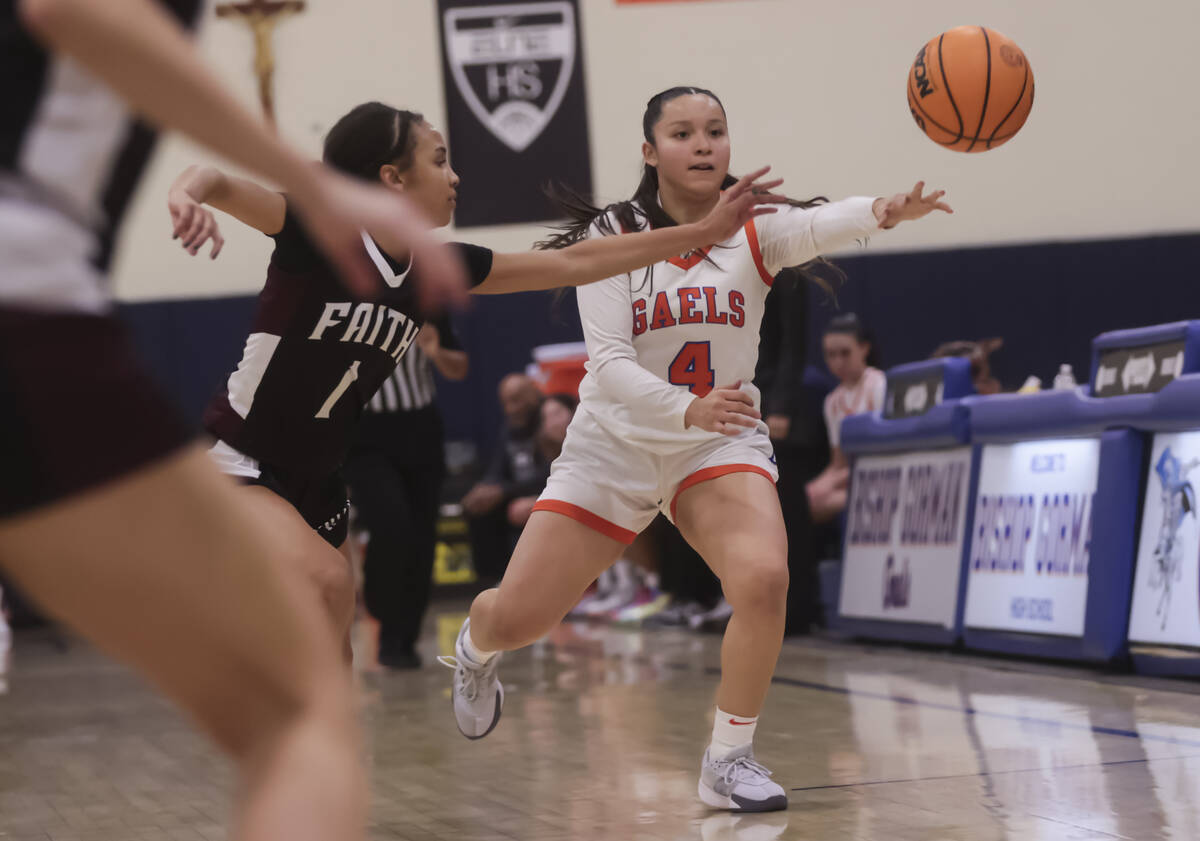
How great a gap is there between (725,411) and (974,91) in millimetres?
1307

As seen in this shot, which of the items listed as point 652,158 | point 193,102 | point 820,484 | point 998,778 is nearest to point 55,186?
point 193,102

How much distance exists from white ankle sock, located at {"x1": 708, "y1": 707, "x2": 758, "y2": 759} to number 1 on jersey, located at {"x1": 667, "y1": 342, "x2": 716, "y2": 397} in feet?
2.59

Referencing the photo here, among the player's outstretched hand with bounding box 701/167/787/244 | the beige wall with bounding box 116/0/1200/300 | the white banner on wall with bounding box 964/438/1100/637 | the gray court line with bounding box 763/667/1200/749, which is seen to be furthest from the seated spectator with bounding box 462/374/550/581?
the player's outstretched hand with bounding box 701/167/787/244

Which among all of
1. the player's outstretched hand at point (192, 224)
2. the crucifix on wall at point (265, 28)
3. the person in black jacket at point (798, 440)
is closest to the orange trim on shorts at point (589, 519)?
the player's outstretched hand at point (192, 224)

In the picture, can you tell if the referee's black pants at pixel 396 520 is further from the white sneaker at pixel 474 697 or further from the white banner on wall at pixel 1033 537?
the white sneaker at pixel 474 697

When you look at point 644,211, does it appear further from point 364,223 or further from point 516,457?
point 516,457

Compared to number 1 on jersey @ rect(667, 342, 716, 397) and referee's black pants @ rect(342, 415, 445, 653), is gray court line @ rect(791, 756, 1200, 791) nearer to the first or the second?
number 1 on jersey @ rect(667, 342, 716, 397)

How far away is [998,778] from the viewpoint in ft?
11.6

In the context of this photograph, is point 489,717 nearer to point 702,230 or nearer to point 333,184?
point 702,230

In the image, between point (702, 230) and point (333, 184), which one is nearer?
point (333, 184)

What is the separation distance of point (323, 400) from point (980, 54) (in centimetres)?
204

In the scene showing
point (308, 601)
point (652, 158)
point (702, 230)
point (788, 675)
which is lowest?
point (788, 675)

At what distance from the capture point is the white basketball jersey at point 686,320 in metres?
3.54

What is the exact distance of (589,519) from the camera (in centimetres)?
356
